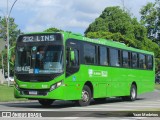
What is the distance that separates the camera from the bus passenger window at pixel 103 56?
21.5 meters

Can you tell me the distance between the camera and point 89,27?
76.6 metres

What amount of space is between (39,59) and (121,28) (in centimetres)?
5449

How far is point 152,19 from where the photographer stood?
295 feet

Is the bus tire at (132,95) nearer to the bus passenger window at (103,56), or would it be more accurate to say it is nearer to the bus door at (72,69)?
the bus passenger window at (103,56)

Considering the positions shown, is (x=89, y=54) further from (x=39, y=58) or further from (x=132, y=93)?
(x=132, y=93)

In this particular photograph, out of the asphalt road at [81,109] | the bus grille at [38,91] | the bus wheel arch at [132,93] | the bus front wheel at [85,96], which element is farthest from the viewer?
the bus wheel arch at [132,93]

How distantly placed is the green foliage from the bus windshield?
48.3 m

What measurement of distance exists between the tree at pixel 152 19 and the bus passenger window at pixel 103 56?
67.8 m

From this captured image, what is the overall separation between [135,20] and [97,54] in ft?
183

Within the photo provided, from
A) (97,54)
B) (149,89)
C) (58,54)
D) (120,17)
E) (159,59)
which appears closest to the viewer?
(58,54)

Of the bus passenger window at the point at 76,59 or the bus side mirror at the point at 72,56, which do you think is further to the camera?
the bus passenger window at the point at 76,59

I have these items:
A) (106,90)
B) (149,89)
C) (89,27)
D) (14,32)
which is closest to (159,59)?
(89,27)

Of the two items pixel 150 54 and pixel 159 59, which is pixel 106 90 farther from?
pixel 159 59

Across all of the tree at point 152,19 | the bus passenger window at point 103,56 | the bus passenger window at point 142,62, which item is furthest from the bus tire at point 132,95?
the tree at point 152,19
